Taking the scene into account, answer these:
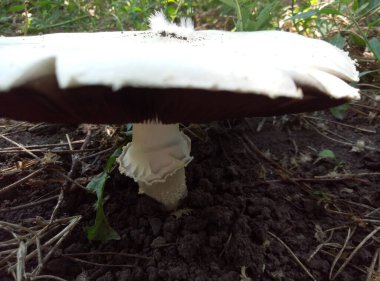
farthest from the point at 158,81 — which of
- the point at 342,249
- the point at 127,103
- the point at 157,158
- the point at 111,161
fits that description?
the point at 342,249

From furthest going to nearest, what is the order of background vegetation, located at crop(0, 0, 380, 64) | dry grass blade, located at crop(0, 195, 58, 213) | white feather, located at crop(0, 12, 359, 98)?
background vegetation, located at crop(0, 0, 380, 64), dry grass blade, located at crop(0, 195, 58, 213), white feather, located at crop(0, 12, 359, 98)

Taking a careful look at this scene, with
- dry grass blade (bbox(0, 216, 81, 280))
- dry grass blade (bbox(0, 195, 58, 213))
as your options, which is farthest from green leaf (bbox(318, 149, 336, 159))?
dry grass blade (bbox(0, 195, 58, 213))

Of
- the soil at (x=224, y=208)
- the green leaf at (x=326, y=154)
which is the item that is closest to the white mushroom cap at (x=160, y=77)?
the soil at (x=224, y=208)

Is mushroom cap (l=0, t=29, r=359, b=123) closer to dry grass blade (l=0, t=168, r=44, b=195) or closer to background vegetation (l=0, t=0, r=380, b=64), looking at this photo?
dry grass blade (l=0, t=168, r=44, b=195)

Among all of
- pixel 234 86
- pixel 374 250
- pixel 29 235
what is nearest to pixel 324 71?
pixel 234 86

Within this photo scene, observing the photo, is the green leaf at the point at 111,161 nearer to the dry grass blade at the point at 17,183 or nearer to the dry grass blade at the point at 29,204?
the dry grass blade at the point at 29,204

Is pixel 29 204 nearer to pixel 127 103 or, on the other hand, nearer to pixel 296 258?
pixel 127 103
